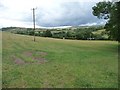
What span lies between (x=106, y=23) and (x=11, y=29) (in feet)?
248

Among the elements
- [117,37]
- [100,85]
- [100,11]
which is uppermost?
[100,11]

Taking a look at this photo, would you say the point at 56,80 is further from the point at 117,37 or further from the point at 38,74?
the point at 117,37

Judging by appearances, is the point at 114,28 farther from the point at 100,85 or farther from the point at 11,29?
the point at 11,29

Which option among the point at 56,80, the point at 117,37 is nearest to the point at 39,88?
the point at 56,80

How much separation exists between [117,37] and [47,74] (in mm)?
27911

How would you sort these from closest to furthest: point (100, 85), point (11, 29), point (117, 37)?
point (100, 85) < point (117, 37) < point (11, 29)

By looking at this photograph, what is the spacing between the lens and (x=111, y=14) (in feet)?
156

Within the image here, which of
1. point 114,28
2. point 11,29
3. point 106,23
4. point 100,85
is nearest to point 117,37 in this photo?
point 114,28

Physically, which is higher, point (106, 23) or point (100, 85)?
point (106, 23)

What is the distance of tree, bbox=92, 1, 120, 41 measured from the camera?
45594 mm

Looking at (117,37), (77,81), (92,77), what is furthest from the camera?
(117,37)

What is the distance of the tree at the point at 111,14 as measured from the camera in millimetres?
45594

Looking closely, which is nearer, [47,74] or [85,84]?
[85,84]

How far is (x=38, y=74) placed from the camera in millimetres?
21250
